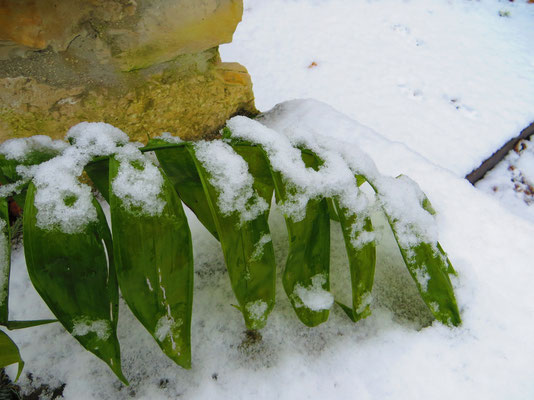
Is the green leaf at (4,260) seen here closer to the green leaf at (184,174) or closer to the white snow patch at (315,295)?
the green leaf at (184,174)

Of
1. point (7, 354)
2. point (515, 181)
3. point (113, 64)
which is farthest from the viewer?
point (515, 181)

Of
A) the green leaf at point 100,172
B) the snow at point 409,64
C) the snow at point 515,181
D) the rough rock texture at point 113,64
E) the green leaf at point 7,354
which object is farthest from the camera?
the snow at point 409,64

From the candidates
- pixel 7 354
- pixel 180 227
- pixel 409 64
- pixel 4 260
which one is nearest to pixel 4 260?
pixel 4 260

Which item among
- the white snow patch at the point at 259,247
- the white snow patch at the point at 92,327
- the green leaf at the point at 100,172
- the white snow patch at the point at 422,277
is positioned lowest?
the white snow patch at the point at 92,327

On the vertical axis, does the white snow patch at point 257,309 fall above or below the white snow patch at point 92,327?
below

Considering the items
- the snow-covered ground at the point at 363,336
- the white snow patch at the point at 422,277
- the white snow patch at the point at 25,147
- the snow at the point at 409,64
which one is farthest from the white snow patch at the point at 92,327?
the snow at the point at 409,64

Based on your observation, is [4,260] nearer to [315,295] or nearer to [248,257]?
[248,257]

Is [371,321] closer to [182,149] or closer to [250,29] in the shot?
[182,149]

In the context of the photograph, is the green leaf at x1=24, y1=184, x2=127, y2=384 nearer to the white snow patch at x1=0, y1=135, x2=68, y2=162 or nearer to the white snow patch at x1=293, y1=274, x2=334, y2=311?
the white snow patch at x1=0, y1=135, x2=68, y2=162
